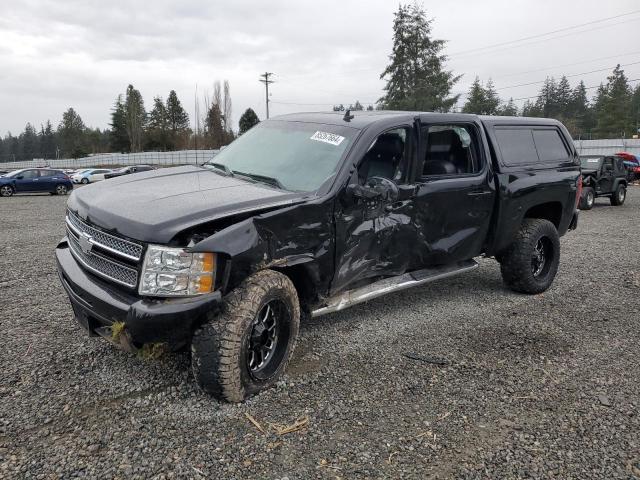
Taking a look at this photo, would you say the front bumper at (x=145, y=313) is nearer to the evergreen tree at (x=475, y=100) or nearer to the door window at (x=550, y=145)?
the door window at (x=550, y=145)

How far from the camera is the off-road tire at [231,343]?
2.90m

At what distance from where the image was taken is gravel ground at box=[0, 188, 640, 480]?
259cm

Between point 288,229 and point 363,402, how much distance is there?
47.5 inches

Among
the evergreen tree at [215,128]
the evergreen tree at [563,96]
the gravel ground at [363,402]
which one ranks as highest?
the evergreen tree at [563,96]

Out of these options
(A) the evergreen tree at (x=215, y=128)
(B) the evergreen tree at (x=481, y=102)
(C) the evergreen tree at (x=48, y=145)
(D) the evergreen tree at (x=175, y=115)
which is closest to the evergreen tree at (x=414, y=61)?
(B) the evergreen tree at (x=481, y=102)

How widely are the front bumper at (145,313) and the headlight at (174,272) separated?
6cm

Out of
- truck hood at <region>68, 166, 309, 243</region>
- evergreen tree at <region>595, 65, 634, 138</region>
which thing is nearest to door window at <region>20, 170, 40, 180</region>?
truck hood at <region>68, 166, 309, 243</region>

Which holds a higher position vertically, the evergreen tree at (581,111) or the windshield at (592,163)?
the evergreen tree at (581,111)

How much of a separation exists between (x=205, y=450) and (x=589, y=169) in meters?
16.5

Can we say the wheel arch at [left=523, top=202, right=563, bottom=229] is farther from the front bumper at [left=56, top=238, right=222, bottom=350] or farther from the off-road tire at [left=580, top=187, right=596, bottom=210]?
the off-road tire at [left=580, top=187, right=596, bottom=210]

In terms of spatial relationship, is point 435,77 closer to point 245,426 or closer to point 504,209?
point 504,209

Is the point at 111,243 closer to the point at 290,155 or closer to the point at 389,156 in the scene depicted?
the point at 290,155

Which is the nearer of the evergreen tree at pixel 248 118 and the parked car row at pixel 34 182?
the parked car row at pixel 34 182

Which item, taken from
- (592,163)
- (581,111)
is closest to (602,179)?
(592,163)
